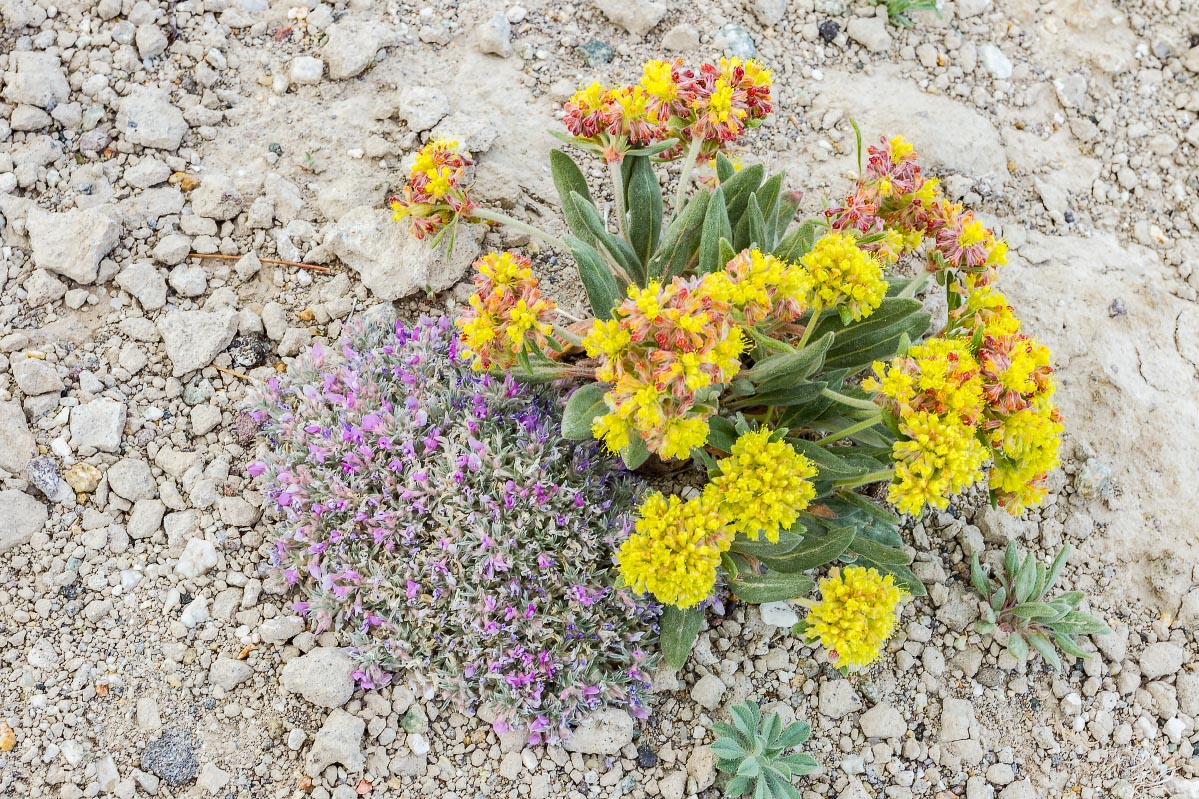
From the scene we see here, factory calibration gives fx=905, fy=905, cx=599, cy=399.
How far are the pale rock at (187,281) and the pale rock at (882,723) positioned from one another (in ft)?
10.3

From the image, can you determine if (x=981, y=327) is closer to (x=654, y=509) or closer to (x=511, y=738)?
(x=654, y=509)

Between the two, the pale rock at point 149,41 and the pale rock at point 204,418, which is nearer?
the pale rock at point 204,418

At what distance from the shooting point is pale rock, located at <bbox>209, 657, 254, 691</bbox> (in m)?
3.16

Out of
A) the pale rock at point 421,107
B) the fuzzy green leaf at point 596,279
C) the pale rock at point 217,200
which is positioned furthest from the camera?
the pale rock at point 421,107

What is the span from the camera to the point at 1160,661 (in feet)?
11.5

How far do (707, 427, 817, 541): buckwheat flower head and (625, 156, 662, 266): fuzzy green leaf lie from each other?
107cm

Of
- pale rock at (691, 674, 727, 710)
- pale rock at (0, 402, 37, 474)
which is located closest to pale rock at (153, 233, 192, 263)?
pale rock at (0, 402, 37, 474)

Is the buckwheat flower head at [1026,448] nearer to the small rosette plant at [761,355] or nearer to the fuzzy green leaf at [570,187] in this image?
the small rosette plant at [761,355]

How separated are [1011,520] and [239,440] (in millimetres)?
3105

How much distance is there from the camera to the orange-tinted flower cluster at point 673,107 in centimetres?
313

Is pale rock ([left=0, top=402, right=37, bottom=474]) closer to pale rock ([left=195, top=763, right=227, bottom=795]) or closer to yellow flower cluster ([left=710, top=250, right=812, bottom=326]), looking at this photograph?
pale rock ([left=195, top=763, right=227, bottom=795])

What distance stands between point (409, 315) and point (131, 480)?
124 cm

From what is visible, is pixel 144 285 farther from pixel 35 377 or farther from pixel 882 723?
pixel 882 723

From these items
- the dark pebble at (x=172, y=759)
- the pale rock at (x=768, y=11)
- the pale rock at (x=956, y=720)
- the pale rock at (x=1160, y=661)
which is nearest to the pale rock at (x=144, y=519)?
the dark pebble at (x=172, y=759)
